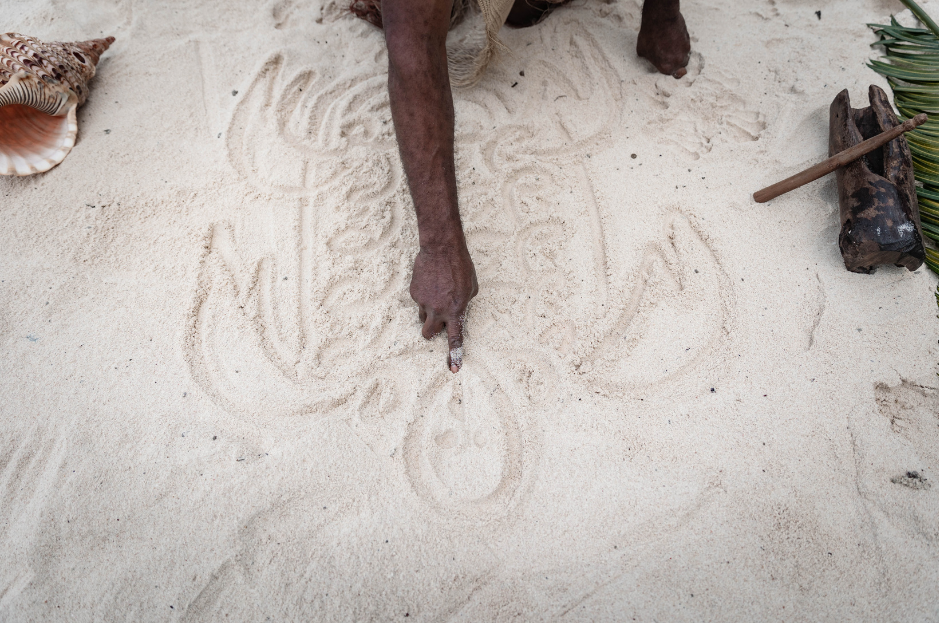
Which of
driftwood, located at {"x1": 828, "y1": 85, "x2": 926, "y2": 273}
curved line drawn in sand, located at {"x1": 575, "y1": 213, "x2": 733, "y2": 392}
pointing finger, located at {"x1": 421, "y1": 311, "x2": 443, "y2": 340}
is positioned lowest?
curved line drawn in sand, located at {"x1": 575, "y1": 213, "x2": 733, "y2": 392}

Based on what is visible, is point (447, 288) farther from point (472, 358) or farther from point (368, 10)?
point (368, 10)

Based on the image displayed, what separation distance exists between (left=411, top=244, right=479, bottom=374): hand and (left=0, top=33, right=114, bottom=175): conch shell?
144 centimetres

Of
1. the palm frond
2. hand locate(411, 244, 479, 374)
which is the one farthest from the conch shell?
the palm frond

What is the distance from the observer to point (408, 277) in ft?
5.45

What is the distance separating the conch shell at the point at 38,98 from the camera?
5.74 ft

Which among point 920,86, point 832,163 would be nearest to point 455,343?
point 832,163

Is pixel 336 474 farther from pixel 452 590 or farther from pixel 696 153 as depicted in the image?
pixel 696 153

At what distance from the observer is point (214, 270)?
65.6 inches

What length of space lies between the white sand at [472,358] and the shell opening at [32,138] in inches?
1.7

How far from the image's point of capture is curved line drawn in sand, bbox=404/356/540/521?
1.40 m

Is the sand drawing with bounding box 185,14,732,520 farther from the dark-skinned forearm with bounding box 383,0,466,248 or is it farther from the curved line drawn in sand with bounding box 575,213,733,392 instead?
the dark-skinned forearm with bounding box 383,0,466,248

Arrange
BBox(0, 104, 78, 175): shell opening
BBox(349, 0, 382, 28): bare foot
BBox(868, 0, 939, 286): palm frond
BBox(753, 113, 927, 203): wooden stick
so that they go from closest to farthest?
BBox(753, 113, 927, 203): wooden stick < BBox(868, 0, 939, 286): palm frond < BBox(0, 104, 78, 175): shell opening < BBox(349, 0, 382, 28): bare foot

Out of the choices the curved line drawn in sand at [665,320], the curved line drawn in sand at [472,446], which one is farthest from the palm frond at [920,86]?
the curved line drawn in sand at [472,446]

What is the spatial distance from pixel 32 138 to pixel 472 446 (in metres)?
1.91
